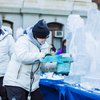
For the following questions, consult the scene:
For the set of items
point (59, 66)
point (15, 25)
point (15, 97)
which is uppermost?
point (15, 25)

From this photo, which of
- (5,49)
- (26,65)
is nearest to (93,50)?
(26,65)

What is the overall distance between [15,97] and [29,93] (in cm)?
22

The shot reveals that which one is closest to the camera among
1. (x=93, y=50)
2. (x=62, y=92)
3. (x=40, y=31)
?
(x=93, y=50)

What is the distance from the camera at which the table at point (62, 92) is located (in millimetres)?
4922

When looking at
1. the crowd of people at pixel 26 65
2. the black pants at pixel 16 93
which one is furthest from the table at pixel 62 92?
the black pants at pixel 16 93

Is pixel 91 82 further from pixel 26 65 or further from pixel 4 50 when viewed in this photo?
pixel 4 50

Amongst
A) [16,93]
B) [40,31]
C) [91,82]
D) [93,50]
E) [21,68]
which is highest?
[40,31]

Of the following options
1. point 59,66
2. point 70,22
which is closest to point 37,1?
point 70,22

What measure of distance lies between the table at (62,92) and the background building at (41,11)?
39.5 ft

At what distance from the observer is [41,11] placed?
62.0 feet

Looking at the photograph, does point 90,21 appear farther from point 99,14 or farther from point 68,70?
point 68,70

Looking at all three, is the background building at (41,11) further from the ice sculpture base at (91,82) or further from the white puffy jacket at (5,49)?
the ice sculpture base at (91,82)

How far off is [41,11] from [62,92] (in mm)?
13541

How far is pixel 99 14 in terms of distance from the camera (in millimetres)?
5262
